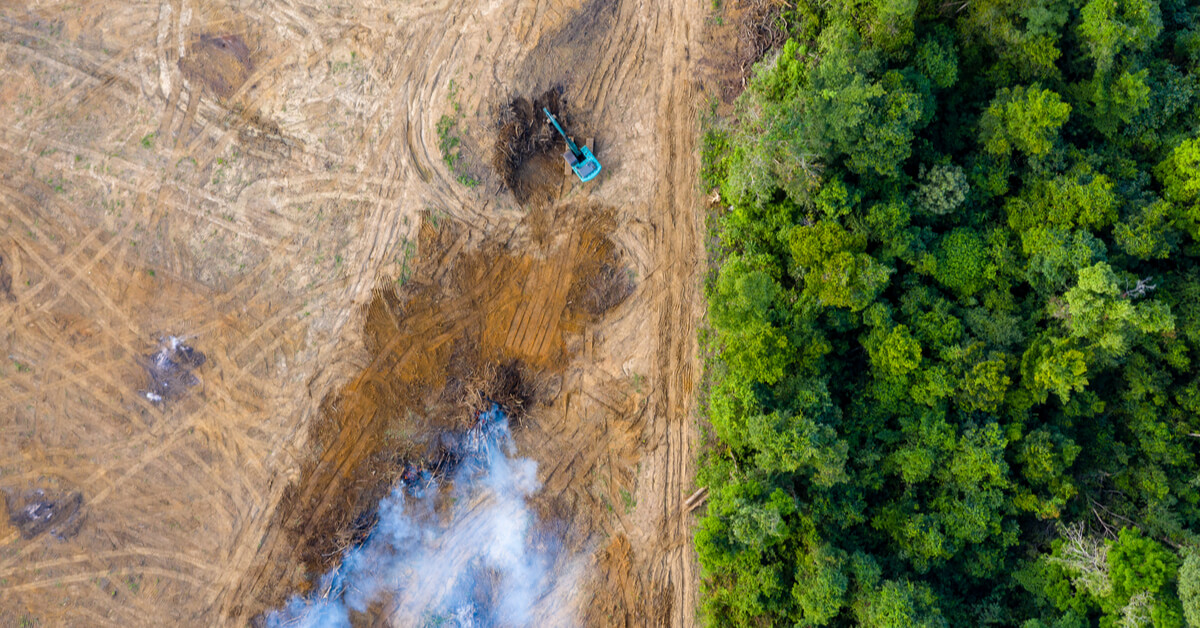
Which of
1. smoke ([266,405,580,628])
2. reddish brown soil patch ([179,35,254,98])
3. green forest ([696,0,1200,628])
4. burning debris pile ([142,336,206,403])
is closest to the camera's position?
green forest ([696,0,1200,628])

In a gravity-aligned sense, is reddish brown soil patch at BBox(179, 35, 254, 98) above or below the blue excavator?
above

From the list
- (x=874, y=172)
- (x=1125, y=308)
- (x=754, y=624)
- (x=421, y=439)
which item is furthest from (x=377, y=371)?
(x=1125, y=308)

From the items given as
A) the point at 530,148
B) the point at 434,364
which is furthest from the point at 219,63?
the point at 434,364

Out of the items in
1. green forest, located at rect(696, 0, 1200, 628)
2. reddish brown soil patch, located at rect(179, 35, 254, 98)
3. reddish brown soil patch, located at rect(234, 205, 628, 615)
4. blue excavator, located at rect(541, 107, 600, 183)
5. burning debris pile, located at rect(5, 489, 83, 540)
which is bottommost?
green forest, located at rect(696, 0, 1200, 628)

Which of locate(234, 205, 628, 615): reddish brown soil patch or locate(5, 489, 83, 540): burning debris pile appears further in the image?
locate(234, 205, 628, 615): reddish brown soil patch

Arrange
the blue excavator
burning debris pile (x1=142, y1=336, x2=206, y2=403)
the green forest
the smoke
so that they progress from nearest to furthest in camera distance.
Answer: the green forest → the blue excavator → the smoke → burning debris pile (x1=142, y1=336, x2=206, y2=403)

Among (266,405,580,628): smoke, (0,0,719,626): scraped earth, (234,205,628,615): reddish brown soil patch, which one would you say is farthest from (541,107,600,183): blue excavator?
(266,405,580,628): smoke

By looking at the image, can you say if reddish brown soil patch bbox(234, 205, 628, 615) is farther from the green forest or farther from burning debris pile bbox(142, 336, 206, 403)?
the green forest

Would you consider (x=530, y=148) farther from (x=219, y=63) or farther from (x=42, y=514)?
(x=42, y=514)
